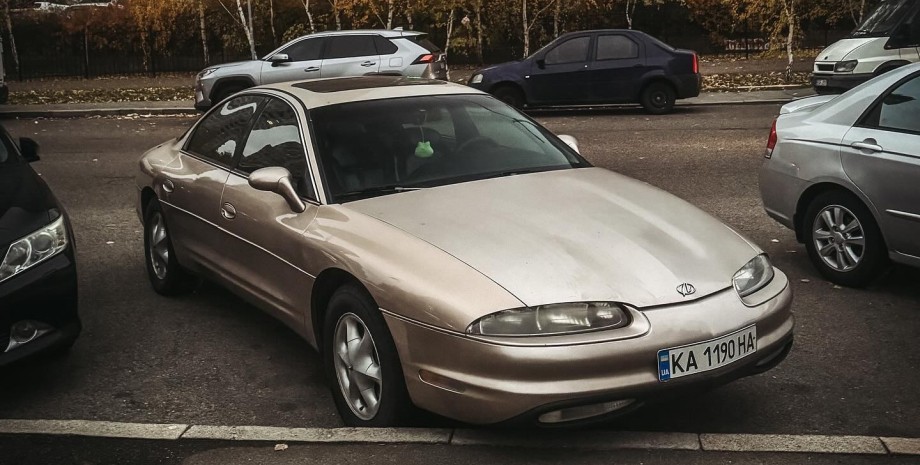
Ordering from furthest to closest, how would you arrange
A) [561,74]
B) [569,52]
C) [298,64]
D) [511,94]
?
[298,64] → [511,94] → [569,52] → [561,74]

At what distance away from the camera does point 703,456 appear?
425cm

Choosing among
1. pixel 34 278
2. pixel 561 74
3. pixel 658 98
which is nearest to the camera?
pixel 34 278

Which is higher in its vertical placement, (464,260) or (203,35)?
(203,35)

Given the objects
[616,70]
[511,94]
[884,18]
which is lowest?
[511,94]

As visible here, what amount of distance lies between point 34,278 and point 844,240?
15.6 ft

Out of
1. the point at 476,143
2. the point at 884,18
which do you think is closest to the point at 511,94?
the point at 884,18

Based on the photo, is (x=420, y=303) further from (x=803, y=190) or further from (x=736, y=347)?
(x=803, y=190)

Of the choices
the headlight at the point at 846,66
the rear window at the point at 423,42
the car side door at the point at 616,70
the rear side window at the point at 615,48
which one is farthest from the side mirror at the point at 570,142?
the rear window at the point at 423,42

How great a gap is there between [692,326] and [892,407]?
4.51ft

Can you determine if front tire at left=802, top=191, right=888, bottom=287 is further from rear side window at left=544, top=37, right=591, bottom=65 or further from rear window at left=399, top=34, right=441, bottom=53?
rear window at left=399, top=34, right=441, bottom=53

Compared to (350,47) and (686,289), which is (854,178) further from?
(350,47)

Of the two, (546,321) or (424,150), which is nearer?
(546,321)

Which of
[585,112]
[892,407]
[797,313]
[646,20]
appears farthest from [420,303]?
[646,20]

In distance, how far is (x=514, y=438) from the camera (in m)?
4.53
